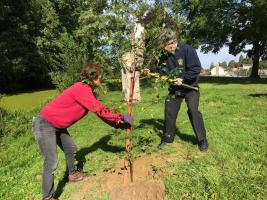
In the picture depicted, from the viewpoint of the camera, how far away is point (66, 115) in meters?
5.06

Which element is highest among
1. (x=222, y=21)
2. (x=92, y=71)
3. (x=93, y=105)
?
(x=222, y=21)

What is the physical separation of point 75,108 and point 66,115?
153 millimetres

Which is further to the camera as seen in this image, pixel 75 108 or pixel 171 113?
pixel 171 113

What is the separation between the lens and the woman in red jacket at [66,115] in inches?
193

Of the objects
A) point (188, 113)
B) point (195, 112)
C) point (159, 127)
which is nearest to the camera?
point (195, 112)

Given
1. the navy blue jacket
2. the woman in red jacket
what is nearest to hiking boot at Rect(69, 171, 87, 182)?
the woman in red jacket

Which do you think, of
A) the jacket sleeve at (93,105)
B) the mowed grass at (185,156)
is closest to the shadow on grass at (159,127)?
the mowed grass at (185,156)

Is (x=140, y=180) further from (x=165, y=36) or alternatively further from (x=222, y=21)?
(x=222, y=21)

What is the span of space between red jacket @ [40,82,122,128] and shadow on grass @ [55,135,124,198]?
4.03ft

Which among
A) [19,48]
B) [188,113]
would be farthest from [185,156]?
[19,48]

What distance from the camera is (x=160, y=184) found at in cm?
508

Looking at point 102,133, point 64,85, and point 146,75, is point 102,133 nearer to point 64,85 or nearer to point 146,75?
point 146,75

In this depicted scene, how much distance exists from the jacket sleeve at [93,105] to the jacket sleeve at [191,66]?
1.69 metres

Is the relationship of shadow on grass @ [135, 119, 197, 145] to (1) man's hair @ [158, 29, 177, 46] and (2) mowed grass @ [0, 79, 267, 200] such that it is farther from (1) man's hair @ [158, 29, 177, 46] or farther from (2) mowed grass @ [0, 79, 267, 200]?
(1) man's hair @ [158, 29, 177, 46]
